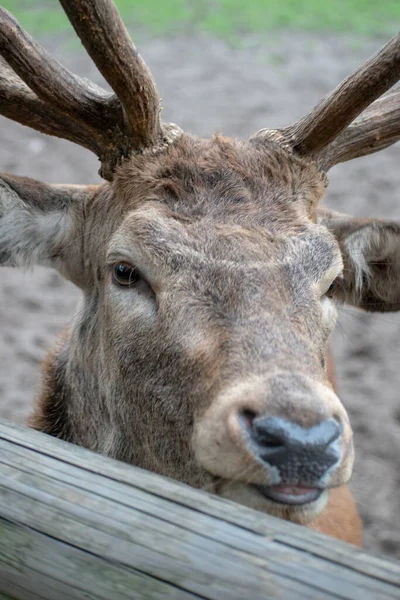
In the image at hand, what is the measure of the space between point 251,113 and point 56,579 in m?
8.75

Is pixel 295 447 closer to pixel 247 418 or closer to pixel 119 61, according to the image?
pixel 247 418

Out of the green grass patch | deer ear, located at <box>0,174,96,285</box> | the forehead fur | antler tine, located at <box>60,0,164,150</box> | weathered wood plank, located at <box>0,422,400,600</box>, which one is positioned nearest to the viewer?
weathered wood plank, located at <box>0,422,400,600</box>

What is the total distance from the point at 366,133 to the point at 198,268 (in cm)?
124

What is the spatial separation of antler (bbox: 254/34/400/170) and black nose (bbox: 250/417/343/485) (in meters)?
1.49

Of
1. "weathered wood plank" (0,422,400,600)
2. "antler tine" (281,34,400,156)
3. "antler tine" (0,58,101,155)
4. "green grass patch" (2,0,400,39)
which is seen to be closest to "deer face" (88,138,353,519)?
"antler tine" (281,34,400,156)

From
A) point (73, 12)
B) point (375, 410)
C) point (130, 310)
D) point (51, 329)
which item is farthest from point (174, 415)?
point (51, 329)

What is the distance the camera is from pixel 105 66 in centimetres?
287

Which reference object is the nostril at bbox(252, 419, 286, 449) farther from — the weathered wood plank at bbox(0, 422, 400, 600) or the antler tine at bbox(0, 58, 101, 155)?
the antler tine at bbox(0, 58, 101, 155)

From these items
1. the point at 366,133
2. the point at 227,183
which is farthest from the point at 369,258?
the point at 227,183

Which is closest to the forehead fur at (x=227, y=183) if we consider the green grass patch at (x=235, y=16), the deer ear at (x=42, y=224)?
the deer ear at (x=42, y=224)

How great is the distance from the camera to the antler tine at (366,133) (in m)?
3.38

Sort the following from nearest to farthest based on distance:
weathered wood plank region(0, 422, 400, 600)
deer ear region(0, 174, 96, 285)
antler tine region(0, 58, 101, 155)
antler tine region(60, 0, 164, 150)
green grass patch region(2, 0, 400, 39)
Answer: weathered wood plank region(0, 422, 400, 600) < antler tine region(60, 0, 164, 150) < antler tine region(0, 58, 101, 155) < deer ear region(0, 174, 96, 285) < green grass patch region(2, 0, 400, 39)

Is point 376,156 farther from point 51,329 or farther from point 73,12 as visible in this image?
point 73,12

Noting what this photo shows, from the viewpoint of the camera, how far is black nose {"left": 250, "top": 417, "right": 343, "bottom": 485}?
2.09 meters
